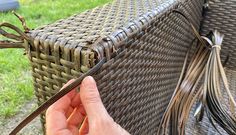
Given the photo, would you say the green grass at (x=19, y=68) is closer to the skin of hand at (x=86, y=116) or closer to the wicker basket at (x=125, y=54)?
the wicker basket at (x=125, y=54)

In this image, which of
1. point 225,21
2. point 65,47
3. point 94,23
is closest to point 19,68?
point 225,21

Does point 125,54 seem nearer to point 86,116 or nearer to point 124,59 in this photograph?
point 124,59

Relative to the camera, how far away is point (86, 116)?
24.7 inches

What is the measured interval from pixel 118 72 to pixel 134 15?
0.58 feet

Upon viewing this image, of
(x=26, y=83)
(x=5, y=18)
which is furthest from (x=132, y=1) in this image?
(x=5, y=18)

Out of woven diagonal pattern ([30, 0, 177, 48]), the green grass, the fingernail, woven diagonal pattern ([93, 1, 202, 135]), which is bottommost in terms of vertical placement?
the green grass


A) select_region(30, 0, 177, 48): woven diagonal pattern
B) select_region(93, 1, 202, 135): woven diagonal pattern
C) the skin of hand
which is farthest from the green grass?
the skin of hand

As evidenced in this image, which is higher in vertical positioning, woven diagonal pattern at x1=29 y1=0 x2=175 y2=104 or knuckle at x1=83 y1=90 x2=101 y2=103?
woven diagonal pattern at x1=29 y1=0 x2=175 y2=104

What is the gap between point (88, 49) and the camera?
23.9 inches

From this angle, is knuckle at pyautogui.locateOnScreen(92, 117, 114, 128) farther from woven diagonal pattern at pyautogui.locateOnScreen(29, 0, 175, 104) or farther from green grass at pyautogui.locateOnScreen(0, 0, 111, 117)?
green grass at pyautogui.locateOnScreen(0, 0, 111, 117)

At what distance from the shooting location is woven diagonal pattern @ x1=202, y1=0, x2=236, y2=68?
152cm

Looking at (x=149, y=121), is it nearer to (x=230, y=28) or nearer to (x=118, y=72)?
(x=118, y=72)

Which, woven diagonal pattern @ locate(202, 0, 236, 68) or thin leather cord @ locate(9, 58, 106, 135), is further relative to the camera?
woven diagonal pattern @ locate(202, 0, 236, 68)

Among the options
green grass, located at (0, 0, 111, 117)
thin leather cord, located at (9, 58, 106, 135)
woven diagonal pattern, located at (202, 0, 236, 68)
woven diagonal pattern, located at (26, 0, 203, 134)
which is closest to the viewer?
thin leather cord, located at (9, 58, 106, 135)
